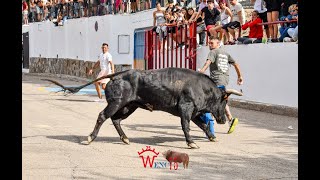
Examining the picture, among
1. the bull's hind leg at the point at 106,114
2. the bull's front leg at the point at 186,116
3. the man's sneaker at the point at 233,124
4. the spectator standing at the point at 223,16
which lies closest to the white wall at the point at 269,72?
the spectator standing at the point at 223,16

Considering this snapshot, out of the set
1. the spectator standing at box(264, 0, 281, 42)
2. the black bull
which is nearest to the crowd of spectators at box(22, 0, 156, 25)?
the spectator standing at box(264, 0, 281, 42)

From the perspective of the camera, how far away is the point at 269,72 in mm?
19812

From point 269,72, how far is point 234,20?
8.20ft

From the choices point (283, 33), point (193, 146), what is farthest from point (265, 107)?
point (193, 146)

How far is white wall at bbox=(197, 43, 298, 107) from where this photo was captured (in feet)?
61.3

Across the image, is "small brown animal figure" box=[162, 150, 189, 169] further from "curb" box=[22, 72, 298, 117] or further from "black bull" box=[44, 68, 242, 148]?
"curb" box=[22, 72, 298, 117]

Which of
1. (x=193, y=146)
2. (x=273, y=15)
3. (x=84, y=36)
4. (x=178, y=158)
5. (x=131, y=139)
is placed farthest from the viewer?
(x=84, y=36)

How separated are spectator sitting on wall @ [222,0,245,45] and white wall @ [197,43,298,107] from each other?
0.38 m

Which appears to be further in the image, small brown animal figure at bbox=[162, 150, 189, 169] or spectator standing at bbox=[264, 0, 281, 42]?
spectator standing at bbox=[264, 0, 281, 42]

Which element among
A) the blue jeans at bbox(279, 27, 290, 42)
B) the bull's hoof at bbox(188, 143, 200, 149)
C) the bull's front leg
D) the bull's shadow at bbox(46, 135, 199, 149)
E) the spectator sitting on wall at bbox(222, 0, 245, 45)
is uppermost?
the spectator sitting on wall at bbox(222, 0, 245, 45)

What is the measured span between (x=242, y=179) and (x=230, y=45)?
12206 mm

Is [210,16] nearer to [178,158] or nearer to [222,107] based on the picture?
[222,107]

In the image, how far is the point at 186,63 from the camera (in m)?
24.6
